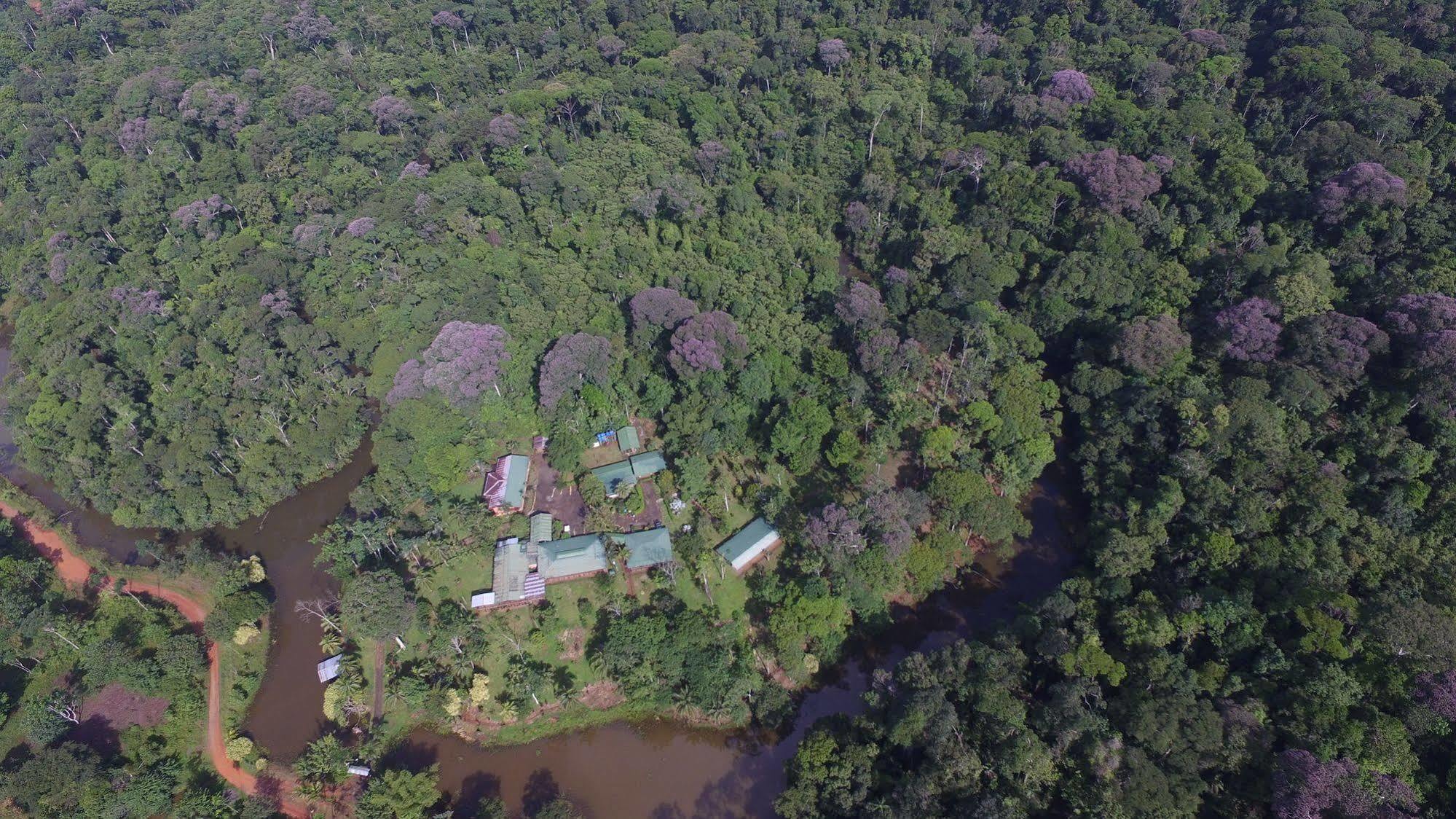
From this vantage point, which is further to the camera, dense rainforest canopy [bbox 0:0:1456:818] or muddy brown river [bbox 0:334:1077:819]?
muddy brown river [bbox 0:334:1077:819]

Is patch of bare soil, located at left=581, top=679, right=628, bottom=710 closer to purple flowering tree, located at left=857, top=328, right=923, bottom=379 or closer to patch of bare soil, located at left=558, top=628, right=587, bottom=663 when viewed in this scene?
patch of bare soil, located at left=558, top=628, right=587, bottom=663

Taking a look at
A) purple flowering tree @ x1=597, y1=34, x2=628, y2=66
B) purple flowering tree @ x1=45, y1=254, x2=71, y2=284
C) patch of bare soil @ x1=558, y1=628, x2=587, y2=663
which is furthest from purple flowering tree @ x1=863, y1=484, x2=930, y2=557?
purple flowering tree @ x1=45, y1=254, x2=71, y2=284

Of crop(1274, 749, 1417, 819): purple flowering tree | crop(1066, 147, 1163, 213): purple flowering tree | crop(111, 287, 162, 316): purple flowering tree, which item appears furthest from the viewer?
crop(111, 287, 162, 316): purple flowering tree

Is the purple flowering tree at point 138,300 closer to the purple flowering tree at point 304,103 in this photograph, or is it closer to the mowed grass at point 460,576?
the purple flowering tree at point 304,103

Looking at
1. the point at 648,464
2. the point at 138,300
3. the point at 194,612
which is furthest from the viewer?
the point at 138,300

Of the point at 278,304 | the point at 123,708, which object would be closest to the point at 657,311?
the point at 278,304

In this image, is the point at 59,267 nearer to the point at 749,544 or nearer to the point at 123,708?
the point at 123,708
